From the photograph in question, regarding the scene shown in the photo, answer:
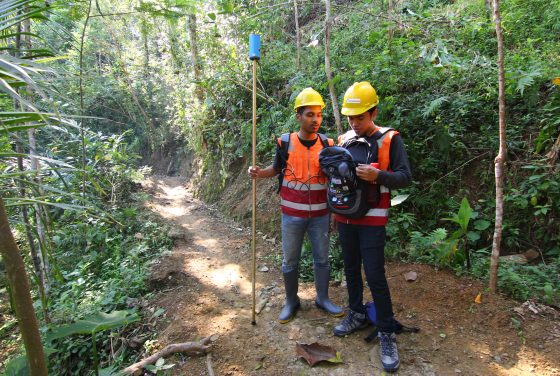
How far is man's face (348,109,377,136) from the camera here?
2703 millimetres

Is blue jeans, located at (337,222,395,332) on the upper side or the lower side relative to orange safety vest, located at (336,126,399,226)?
lower

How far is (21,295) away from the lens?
160 centimetres

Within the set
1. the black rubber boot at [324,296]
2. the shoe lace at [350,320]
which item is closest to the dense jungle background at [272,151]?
the black rubber boot at [324,296]

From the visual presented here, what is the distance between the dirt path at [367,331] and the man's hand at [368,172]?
1.57 meters

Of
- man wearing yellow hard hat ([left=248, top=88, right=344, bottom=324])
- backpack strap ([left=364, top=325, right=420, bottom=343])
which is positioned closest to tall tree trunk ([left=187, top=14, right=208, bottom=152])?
man wearing yellow hard hat ([left=248, top=88, right=344, bottom=324])

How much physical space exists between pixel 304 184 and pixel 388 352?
1615 millimetres

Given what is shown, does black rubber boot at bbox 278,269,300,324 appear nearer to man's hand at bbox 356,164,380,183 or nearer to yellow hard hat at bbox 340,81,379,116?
man's hand at bbox 356,164,380,183

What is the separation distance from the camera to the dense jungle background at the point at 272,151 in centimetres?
265

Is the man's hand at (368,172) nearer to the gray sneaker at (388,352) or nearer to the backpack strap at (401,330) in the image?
the gray sneaker at (388,352)

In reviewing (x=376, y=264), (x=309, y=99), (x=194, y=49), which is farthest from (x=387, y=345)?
(x=194, y=49)

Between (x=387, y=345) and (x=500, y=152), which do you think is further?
(x=500, y=152)

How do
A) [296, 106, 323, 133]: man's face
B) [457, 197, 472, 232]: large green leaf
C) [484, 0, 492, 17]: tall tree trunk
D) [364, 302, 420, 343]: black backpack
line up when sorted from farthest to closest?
[484, 0, 492, 17]: tall tree trunk < [457, 197, 472, 232]: large green leaf < [296, 106, 323, 133]: man's face < [364, 302, 420, 343]: black backpack

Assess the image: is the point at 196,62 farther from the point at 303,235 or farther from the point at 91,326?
the point at 91,326

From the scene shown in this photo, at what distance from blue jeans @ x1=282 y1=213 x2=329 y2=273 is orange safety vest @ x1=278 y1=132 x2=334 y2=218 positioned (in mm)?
77
